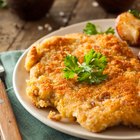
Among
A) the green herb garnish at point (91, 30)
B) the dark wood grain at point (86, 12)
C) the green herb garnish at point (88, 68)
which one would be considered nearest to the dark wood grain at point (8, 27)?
the dark wood grain at point (86, 12)

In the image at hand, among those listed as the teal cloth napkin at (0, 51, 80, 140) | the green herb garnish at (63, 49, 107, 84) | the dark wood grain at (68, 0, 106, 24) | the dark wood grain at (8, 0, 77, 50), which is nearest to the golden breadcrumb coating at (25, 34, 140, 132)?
the green herb garnish at (63, 49, 107, 84)

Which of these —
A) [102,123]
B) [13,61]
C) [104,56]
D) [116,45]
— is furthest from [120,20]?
[102,123]

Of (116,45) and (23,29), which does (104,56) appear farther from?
(23,29)

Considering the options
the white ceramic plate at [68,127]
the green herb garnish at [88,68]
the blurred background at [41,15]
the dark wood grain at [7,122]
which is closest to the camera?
the white ceramic plate at [68,127]

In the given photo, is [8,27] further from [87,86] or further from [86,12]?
[87,86]

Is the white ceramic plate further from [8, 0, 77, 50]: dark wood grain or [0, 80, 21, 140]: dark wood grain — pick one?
[8, 0, 77, 50]: dark wood grain

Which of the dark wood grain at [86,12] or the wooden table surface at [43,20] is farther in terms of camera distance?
the dark wood grain at [86,12]

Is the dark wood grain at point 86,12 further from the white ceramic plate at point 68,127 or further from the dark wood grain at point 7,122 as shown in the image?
the dark wood grain at point 7,122

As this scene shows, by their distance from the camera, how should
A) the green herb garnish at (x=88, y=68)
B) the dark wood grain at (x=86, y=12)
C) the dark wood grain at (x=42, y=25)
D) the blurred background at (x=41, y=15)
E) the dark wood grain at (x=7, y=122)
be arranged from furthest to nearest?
the dark wood grain at (x=86, y=12)
the blurred background at (x=41, y=15)
the dark wood grain at (x=42, y=25)
the green herb garnish at (x=88, y=68)
the dark wood grain at (x=7, y=122)
